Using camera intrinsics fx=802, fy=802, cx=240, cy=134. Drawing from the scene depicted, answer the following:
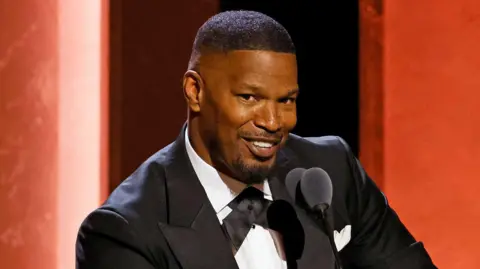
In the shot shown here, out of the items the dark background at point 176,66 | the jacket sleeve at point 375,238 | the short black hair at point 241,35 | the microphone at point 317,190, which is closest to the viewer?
the microphone at point 317,190

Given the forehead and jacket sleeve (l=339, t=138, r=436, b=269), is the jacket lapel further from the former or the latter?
jacket sleeve (l=339, t=138, r=436, b=269)

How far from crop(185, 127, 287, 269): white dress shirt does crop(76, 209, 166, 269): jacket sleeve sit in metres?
0.17

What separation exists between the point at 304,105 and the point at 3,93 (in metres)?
0.75

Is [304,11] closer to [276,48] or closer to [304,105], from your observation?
[304,105]

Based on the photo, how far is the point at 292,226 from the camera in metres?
1.41

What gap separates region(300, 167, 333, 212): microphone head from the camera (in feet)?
3.90

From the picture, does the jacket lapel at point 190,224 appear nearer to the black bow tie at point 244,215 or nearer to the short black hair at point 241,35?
the black bow tie at point 244,215

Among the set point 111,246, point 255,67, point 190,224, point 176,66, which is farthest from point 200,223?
point 176,66

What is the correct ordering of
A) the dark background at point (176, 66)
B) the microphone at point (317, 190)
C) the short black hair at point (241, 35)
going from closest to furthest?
the microphone at point (317, 190) → the short black hair at point (241, 35) → the dark background at point (176, 66)

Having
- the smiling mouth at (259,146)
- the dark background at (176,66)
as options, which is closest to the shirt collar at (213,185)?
the smiling mouth at (259,146)

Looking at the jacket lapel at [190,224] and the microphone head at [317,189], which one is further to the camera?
the jacket lapel at [190,224]

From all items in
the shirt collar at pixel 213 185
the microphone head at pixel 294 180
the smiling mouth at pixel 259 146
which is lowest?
the shirt collar at pixel 213 185

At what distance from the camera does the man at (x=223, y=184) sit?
1280 millimetres

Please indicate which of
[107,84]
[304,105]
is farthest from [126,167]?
[304,105]
